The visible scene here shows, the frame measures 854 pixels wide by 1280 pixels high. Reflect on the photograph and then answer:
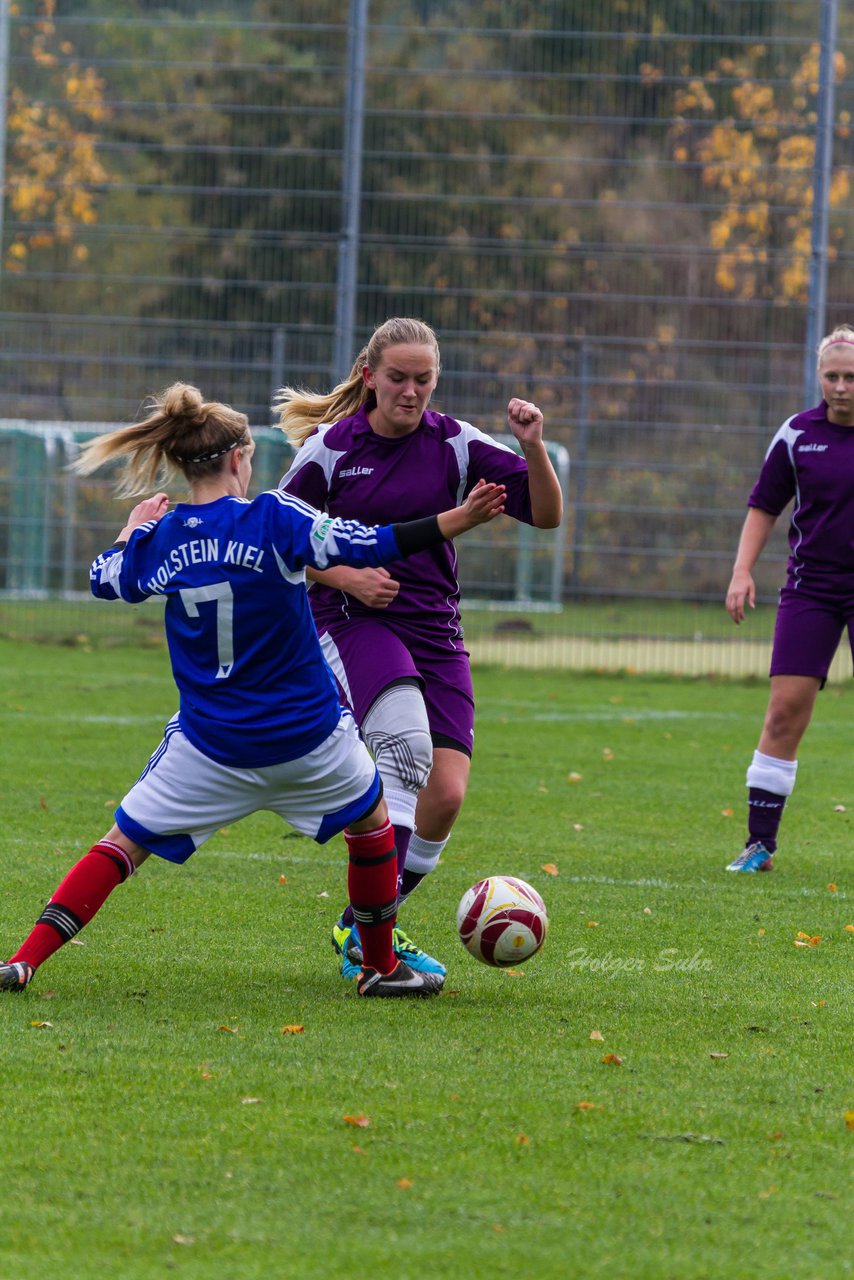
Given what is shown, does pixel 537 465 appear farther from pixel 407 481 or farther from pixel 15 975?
pixel 15 975

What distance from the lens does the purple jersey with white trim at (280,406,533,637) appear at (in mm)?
5316

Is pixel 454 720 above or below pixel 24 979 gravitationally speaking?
above

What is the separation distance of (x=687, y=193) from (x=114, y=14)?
5.81 m

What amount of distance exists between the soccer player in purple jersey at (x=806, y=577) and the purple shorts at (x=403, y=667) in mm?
2019

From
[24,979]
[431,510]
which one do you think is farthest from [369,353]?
[24,979]

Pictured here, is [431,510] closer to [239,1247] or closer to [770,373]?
[239,1247]

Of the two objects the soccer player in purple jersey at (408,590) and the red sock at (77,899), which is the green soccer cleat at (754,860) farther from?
the red sock at (77,899)

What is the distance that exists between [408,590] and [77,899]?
4.58 feet

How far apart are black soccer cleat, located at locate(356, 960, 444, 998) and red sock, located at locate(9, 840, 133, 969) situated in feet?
2.36

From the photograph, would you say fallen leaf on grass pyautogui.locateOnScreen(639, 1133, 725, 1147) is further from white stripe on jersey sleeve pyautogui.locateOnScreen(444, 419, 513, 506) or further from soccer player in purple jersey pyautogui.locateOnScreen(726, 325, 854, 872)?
soccer player in purple jersey pyautogui.locateOnScreen(726, 325, 854, 872)

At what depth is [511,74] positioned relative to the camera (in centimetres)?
1670

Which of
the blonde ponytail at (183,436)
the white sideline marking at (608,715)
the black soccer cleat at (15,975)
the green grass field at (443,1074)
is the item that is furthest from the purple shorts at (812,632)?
the white sideline marking at (608,715)

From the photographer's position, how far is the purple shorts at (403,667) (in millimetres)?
5227

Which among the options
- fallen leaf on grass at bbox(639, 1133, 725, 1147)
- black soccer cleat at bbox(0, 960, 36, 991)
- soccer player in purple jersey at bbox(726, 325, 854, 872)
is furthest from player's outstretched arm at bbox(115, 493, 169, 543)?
soccer player in purple jersey at bbox(726, 325, 854, 872)
